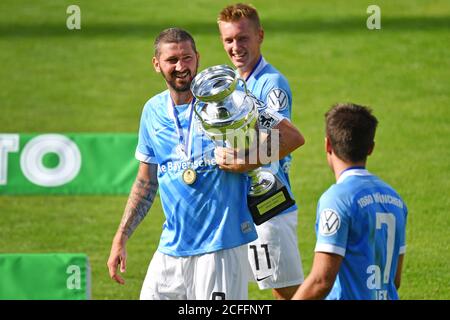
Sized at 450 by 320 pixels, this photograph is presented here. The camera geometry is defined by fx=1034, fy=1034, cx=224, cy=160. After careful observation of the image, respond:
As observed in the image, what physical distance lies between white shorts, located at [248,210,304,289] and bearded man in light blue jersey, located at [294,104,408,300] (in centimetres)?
214

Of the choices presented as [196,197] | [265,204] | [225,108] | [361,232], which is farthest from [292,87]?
[361,232]

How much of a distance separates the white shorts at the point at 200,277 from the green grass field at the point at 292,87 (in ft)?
12.6

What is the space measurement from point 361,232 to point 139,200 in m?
1.99

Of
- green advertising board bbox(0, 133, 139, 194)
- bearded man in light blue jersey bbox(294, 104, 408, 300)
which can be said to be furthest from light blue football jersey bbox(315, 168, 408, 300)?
green advertising board bbox(0, 133, 139, 194)

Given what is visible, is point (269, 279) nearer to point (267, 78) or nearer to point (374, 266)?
point (267, 78)

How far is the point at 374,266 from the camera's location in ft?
18.1

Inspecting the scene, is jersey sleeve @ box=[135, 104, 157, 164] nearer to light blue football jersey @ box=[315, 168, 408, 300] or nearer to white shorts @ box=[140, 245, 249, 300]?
white shorts @ box=[140, 245, 249, 300]

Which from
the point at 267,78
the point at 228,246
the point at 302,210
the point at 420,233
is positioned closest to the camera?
the point at 228,246

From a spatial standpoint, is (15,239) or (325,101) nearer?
(15,239)

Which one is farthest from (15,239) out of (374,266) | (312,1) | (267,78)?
(312,1)

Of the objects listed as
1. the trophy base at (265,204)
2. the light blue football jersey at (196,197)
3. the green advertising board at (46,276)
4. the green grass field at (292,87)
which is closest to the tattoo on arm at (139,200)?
the light blue football jersey at (196,197)

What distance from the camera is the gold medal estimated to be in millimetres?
6461

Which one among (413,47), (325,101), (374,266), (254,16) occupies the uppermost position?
(413,47)

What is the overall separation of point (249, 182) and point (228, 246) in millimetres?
440
